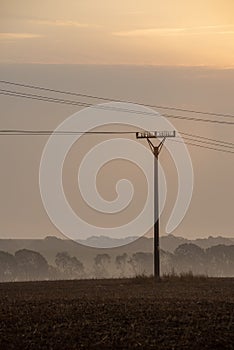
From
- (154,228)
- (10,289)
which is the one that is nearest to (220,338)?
(10,289)

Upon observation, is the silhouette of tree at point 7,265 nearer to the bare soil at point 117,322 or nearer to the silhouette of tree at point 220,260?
the silhouette of tree at point 220,260

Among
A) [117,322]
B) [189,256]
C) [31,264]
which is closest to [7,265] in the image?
[31,264]

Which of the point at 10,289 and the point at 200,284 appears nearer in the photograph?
the point at 10,289

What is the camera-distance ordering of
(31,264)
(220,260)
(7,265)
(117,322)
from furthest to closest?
(220,260) < (31,264) < (7,265) < (117,322)

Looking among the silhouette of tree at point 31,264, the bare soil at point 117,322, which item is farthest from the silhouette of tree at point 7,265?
the bare soil at point 117,322

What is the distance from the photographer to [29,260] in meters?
189

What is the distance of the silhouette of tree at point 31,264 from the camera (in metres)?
176

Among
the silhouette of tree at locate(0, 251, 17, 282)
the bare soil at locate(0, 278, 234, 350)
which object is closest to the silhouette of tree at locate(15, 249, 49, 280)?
the silhouette of tree at locate(0, 251, 17, 282)

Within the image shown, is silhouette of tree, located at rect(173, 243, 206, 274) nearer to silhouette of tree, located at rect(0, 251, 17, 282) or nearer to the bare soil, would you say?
silhouette of tree, located at rect(0, 251, 17, 282)

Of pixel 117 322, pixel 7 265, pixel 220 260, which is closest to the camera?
pixel 117 322

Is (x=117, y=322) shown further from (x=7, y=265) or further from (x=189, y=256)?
(x=189, y=256)

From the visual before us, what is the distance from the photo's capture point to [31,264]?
185 meters

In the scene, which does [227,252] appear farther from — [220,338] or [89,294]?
[220,338]

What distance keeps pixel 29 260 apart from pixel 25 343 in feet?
516
